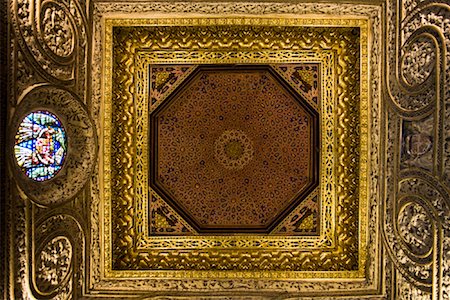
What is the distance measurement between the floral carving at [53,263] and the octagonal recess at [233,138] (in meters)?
1.04

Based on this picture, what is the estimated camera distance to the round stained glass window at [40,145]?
298 cm

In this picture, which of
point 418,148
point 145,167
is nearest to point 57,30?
point 145,167

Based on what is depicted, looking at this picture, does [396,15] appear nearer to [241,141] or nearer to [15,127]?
[241,141]

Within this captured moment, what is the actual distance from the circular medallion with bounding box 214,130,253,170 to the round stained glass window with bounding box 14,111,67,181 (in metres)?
1.54

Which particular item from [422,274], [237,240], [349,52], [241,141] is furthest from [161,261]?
[349,52]

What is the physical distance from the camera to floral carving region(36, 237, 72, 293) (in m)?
3.01

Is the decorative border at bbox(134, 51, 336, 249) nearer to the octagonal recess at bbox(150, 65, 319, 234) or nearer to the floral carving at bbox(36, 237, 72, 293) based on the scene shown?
the octagonal recess at bbox(150, 65, 319, 234)

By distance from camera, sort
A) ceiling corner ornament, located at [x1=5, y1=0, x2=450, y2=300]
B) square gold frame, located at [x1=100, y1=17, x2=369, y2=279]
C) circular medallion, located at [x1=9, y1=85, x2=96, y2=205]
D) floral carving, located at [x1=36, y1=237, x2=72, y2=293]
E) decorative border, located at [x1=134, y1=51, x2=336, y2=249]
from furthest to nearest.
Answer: decorative border, located at [x1=134, y1=51, x2=336, y2=249] < square gold frame, located at [x1=100, y1=17, x2=369, y2=279] < ceiling corner ornament, located at [x1=5, y1=0, x2=450, y2=300] < floral carving, located at [x1=36, y1=237, x2=72, y2=293] < circular medallion, located at [x1=9, y1=85, x2=96, y2=205]

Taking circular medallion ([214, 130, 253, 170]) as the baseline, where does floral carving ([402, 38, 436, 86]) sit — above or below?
above

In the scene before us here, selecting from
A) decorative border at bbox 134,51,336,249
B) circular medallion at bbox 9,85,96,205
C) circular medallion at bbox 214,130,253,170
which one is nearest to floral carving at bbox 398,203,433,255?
decorative border at bbox 134,51,336,249

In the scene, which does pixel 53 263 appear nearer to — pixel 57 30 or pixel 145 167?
pixel 145 167

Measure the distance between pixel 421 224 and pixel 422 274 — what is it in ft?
1.40

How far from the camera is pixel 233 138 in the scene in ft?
12.5

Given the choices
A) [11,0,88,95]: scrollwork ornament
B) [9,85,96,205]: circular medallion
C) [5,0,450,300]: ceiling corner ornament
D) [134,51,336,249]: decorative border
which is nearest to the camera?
[11,0,88,95]: scrollwork ornament
